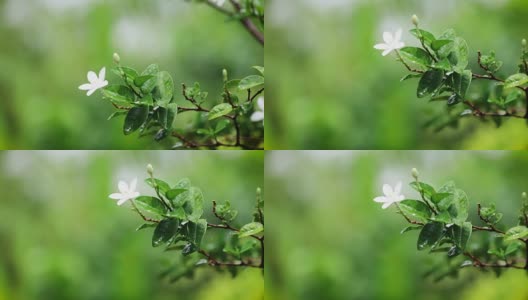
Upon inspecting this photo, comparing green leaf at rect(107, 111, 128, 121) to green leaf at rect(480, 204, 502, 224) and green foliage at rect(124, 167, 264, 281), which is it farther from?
green leaf at rect(480, 204, 502, 224)

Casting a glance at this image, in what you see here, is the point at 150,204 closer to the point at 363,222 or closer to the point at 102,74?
the point at 102,74

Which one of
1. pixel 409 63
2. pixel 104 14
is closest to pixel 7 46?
pixel 104 14

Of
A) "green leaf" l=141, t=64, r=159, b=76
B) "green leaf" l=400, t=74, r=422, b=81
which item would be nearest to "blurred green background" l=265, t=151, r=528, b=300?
"green leaf" l=400, t=74, r=422, b=81

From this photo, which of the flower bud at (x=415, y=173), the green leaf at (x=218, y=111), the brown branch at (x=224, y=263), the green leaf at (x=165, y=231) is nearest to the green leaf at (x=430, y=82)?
the flower bud at (x=415, y=173)

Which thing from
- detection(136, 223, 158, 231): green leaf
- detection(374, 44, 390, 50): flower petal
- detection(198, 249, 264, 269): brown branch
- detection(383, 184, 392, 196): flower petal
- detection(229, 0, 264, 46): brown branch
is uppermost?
detection(229, 0, 264, 46): brown branch

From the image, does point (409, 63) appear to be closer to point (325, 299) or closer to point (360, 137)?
point (360, 137)

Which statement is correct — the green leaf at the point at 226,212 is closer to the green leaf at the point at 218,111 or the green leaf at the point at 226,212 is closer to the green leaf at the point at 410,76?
the green leaf at the point at 218,111
